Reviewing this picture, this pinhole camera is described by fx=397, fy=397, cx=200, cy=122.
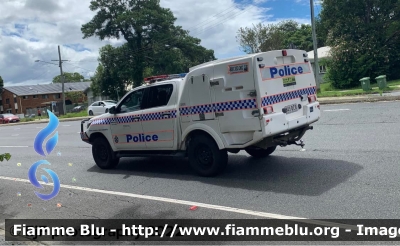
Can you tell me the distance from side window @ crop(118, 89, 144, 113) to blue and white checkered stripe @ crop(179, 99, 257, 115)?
135 centimetres

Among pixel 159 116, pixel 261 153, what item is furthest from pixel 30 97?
pixel 261 153

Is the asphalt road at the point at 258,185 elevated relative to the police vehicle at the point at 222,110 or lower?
lower

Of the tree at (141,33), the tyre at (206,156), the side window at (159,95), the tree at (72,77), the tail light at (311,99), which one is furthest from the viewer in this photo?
the tree at (72,77)

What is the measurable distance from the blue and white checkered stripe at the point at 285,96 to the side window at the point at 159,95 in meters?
2.20

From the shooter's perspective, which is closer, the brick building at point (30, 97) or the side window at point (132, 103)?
the side window at point (132, 103)

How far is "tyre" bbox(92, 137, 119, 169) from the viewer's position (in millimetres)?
9398

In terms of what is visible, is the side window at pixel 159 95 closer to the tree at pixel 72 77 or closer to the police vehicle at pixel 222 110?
the police vehicle at pixel 222 110

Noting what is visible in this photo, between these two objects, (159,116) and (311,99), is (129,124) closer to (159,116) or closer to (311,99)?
(159,116)

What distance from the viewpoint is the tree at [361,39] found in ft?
104

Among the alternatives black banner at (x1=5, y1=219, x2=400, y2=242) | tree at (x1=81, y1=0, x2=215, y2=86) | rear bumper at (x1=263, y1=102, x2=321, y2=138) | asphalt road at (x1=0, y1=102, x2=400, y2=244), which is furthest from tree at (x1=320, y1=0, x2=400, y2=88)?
black banner at (x1=5, y1=219, x2=400, y2=242)

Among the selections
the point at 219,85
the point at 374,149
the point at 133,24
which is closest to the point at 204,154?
the point at 219,85

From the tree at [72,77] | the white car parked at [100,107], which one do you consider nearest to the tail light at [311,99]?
the white car parked at [100,107]

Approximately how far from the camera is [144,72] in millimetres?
48562

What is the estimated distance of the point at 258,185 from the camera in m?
6.71
